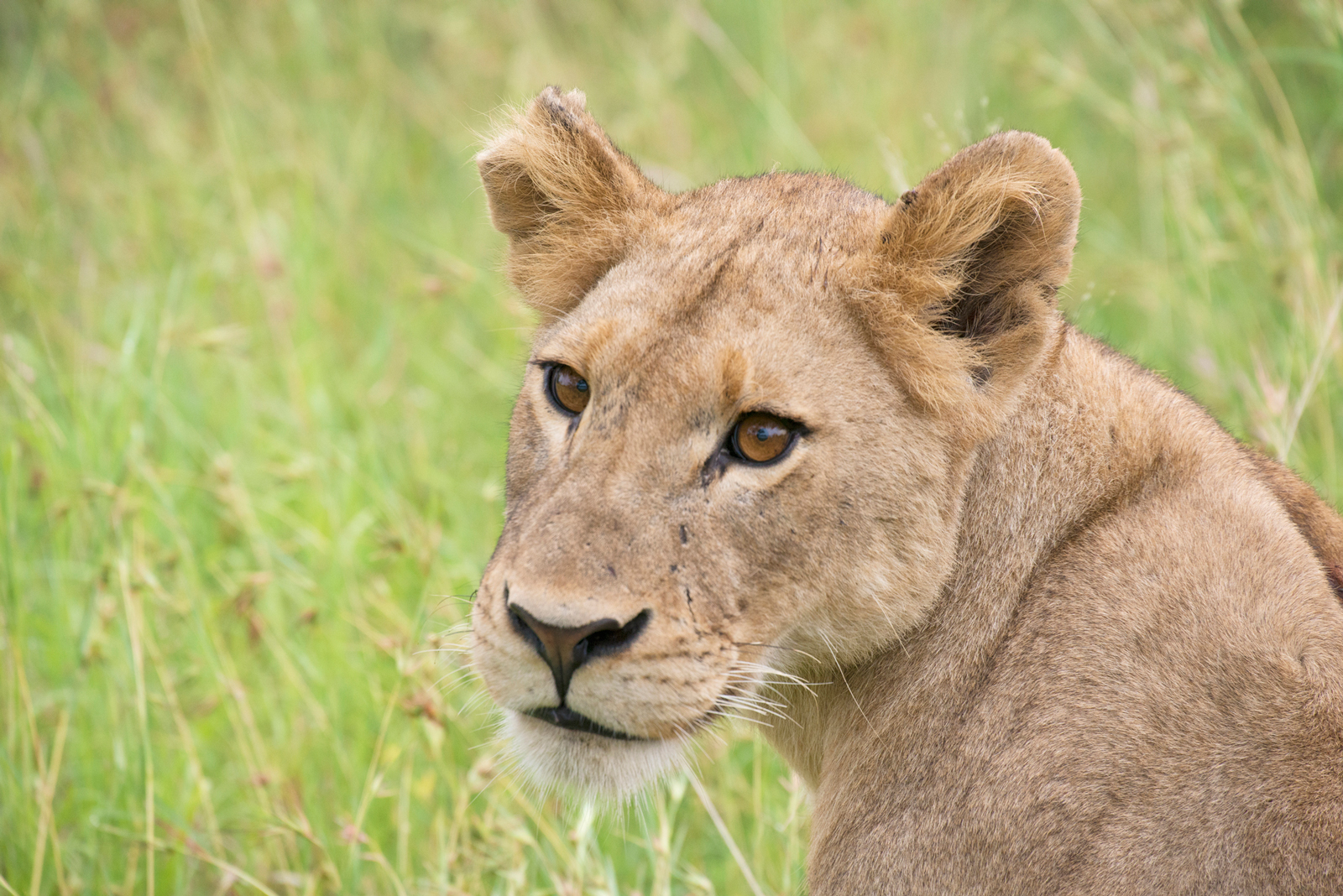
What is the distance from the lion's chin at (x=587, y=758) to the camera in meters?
3.03

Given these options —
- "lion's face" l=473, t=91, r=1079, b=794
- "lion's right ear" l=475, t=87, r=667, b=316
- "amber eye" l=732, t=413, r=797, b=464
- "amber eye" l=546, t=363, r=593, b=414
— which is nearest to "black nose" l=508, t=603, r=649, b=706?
"lion's face" l=473, t=91, r=1079, b=794

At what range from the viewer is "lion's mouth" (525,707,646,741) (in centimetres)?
296

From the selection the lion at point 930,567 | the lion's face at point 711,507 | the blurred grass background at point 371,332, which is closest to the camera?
the lion at point 930,567

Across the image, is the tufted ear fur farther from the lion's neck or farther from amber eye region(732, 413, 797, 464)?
amber eye region(732, 413, 797, 464)

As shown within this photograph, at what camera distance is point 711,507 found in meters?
3.09

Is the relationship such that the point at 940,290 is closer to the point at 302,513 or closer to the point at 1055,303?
the point at 1055,303

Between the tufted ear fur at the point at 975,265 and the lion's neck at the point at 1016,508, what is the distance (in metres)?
0.17

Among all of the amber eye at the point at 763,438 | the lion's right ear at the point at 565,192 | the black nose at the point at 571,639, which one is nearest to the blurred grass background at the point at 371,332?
the black nose at the point at 571,639

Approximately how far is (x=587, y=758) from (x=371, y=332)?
5254mm

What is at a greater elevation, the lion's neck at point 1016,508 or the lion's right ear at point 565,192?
the lion's right ear at point 565,192

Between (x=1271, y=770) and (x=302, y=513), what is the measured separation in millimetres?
4635

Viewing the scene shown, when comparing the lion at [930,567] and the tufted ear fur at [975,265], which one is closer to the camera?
the lion at [930,567]

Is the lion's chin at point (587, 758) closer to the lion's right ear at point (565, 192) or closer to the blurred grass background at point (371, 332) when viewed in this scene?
the blurred grass background at point (371, 332)

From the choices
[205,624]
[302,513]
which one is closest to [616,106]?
[302,513]
